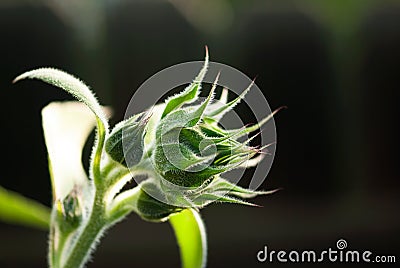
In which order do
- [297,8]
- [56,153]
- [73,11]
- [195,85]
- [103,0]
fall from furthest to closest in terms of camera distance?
[297,8] → [103,0] → [73,11] → [56,153] → [195,85]

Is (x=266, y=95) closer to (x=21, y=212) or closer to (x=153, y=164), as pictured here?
(x=21, y=212)

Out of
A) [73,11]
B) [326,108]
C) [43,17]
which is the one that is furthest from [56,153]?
[326,108]

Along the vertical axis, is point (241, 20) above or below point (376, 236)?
above

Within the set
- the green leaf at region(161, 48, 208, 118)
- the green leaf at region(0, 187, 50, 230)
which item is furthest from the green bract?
the green leaf at region(0, 187, 50, 230)

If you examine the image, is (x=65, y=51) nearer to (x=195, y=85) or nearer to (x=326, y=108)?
(x=326, y=108)

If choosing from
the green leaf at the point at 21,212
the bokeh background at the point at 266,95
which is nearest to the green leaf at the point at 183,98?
the green leaf at the point at 21,212

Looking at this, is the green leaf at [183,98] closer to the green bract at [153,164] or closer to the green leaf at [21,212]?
the green bract at [153,164]
